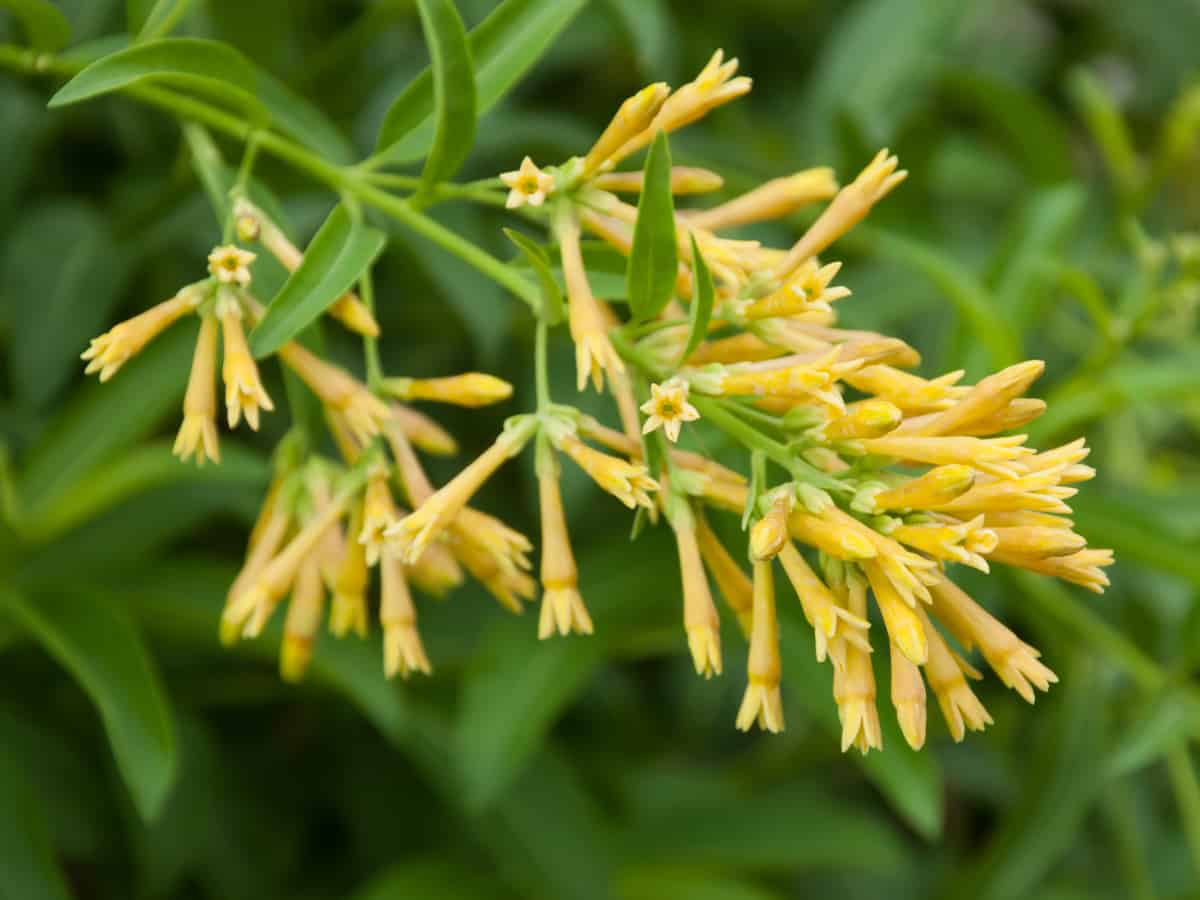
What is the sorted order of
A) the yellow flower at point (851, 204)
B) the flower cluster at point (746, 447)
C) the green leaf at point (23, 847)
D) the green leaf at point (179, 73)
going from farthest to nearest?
the green leaf at point (23, 847) → the yellow flower at point (851, 204) → the green leaf at point (179, 73) → the flower cluster at point (746, 447)

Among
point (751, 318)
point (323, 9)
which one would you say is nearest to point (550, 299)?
point (751, 318)

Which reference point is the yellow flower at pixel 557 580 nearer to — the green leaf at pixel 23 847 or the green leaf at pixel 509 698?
the green leaf at pixel 509 698

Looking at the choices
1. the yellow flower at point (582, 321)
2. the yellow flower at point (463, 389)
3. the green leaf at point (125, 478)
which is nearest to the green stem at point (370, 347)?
the yellow flower at point (463, 389)

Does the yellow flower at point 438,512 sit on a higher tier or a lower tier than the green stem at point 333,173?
lower

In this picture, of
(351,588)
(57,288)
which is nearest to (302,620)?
(351,588)

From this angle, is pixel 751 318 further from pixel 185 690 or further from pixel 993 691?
pixel 993 691

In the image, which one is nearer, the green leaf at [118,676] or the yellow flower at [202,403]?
the yellow flower at [202,403]
